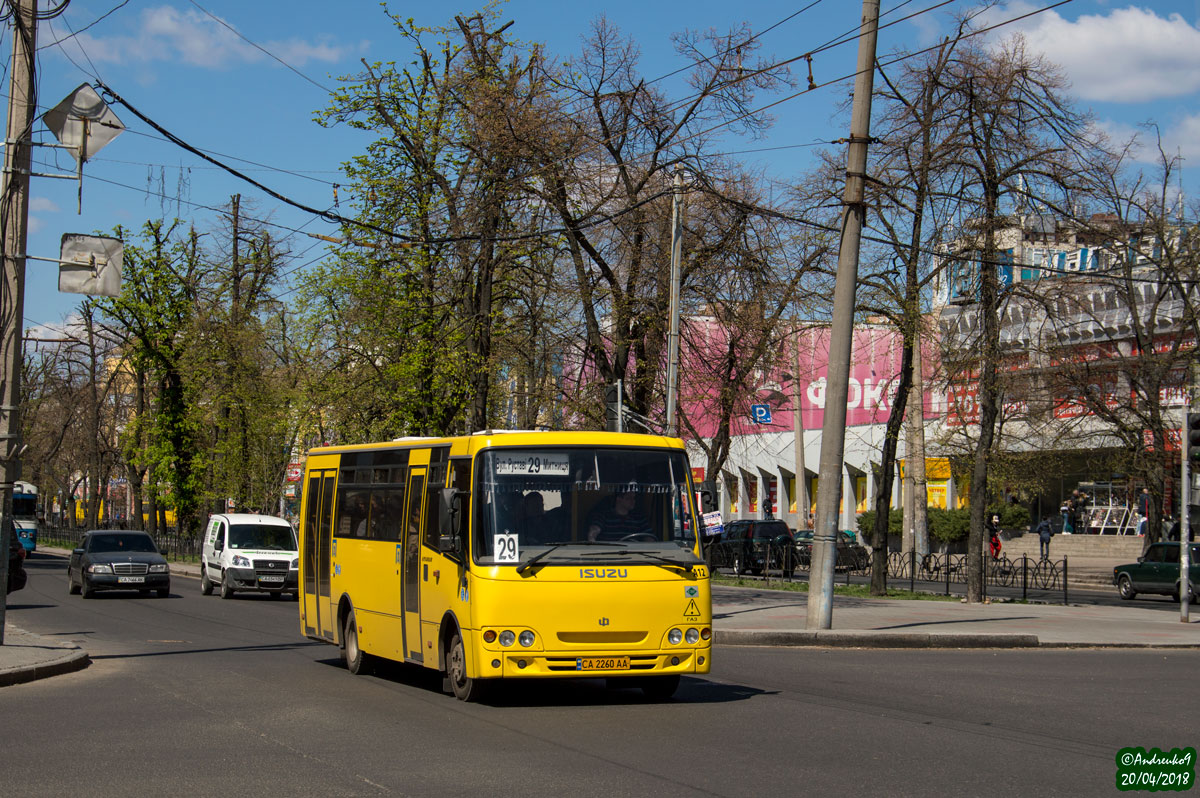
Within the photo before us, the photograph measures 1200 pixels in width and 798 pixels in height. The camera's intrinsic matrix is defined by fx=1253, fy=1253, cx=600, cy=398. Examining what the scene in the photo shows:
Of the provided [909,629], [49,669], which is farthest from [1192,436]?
[49,669]

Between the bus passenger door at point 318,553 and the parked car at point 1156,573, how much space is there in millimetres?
24815

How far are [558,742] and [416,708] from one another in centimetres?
247

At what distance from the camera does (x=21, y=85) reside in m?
15.9

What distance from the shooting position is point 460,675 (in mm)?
11906

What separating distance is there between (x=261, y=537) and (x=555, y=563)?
2254 centimetres

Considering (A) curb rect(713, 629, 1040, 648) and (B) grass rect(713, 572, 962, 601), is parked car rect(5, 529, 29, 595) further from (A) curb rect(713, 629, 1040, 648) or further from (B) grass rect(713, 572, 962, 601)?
(B) grass rect(713, 572, 962, 601)

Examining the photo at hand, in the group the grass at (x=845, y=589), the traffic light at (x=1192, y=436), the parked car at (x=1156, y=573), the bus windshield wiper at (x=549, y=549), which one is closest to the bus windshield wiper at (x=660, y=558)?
the bus windshield wiper at (x=549, y=549)

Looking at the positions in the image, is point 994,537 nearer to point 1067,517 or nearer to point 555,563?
point 1067,517

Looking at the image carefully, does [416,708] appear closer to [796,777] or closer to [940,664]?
[796,777]

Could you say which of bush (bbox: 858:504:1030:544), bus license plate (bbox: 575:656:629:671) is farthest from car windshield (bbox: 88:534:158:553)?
bush (bbox: 858:504:1030:544)

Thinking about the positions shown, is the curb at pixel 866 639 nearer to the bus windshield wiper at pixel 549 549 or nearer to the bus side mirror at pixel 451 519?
the bus windshield wiper at pixel 549 549

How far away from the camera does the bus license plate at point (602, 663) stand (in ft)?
36.8

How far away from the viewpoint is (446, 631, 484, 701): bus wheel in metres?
11.7

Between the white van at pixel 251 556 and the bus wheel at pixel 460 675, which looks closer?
A: the bus wheel at pixel 460 675
